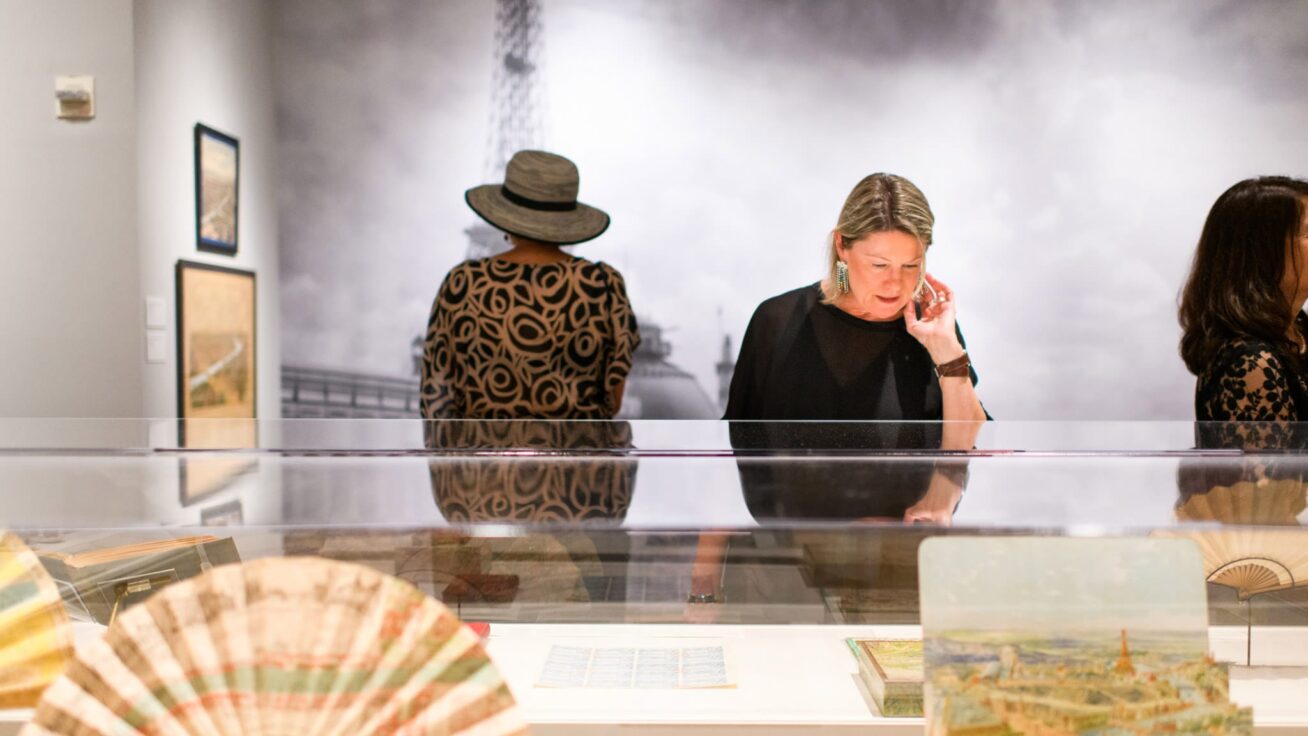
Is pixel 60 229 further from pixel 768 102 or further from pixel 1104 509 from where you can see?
pixel 1104 509

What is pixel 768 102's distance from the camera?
368 cm

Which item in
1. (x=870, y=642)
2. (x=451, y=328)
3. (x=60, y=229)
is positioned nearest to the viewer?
(x=870, y=642)

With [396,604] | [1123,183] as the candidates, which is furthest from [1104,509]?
[1123,183]

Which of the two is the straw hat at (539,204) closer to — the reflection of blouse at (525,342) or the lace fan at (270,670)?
the reflection of blouse at (525,342)

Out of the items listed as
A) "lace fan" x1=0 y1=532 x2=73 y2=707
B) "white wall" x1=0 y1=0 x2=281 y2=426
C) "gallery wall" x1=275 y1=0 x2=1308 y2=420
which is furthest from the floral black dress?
"white wall" x1=0 y1=0 x2=281 y2=426

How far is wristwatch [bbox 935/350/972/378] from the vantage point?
1.90 m

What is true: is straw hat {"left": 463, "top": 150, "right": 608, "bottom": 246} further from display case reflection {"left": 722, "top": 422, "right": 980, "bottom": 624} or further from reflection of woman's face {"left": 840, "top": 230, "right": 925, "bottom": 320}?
display case reflection {"left": 722, "top": 422, "right": 980, "bottom": 624}

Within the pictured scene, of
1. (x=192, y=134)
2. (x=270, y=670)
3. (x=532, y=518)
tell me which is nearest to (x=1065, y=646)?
(x=532, y=518)

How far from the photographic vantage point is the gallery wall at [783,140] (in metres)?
3.66

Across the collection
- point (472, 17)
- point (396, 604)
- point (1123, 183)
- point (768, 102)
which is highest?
point (472, 17)

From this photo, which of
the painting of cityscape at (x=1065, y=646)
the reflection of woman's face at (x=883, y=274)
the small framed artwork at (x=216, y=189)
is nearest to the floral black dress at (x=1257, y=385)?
the reflection of woman's face at (x=883, y=274)

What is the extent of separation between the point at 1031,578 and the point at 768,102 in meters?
3.22

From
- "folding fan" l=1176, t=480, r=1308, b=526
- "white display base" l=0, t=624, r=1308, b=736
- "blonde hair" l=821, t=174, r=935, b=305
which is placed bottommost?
"white display base" l=0, t=624, r=1308, b=736

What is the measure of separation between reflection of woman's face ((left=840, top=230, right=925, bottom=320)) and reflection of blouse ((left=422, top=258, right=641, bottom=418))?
18.2 inches
